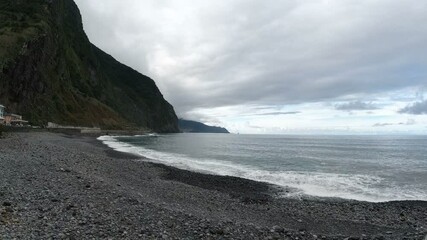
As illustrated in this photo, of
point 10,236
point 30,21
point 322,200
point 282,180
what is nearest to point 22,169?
point 10,236

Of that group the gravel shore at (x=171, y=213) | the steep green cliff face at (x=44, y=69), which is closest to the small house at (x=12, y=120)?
the steep green cliff face at (x=44, y=69)

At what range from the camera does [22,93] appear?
107 metres

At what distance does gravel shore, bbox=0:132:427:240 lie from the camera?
11.1 meters

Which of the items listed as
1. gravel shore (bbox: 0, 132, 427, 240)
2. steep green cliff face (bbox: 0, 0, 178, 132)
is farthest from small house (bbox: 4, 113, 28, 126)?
gravel shore (bbox: 0, 132, 427, 240)

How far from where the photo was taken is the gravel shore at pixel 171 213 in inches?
435

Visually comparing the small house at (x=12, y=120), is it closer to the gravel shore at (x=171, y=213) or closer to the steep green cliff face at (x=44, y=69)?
the steep green cliff face at (x=44, y=69)

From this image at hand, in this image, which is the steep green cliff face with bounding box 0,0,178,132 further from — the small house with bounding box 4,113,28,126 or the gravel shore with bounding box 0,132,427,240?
the gravel shore with bounding box 0,132,427,240

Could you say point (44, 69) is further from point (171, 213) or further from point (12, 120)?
point (171, 213)

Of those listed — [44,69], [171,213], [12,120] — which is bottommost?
[171,213]

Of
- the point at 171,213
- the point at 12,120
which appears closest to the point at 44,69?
the point at 12,120

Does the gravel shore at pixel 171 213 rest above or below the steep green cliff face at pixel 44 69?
below

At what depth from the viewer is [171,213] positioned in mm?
13906

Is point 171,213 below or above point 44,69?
below

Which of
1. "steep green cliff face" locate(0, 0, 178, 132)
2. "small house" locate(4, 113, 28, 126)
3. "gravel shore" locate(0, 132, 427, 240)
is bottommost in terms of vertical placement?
"gravel shore" locate(0, 132, 427, 240)
